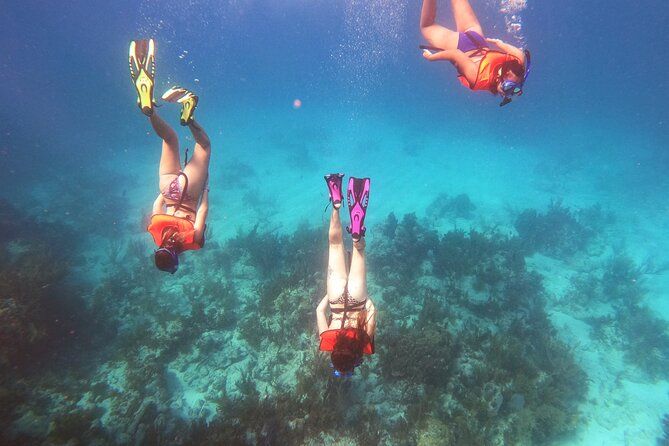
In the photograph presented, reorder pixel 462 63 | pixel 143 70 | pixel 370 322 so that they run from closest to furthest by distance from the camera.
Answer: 1. pixel 462 63
2. pixel 370 322
3. pixel 143 70

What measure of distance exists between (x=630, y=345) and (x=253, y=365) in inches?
461

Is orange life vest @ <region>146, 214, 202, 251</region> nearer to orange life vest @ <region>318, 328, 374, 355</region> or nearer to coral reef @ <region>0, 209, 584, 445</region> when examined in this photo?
orange life vest @ <region>318, 328, 374, 355</region>

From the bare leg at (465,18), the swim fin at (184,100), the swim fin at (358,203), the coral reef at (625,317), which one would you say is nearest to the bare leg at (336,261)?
the swim fin at (358,203)

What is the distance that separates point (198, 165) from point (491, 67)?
424cm

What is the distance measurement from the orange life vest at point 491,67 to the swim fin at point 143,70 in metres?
4.38

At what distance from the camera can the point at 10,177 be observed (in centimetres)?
1822

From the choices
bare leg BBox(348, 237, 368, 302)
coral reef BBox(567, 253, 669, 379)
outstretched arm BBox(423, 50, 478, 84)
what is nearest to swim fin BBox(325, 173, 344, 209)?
bare leg BBox(348, 237, 368, 302)

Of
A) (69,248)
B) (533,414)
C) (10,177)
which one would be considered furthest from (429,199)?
(10,177)

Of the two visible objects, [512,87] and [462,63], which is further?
[462,63]

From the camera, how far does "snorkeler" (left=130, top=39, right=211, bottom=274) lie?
3.77 meters

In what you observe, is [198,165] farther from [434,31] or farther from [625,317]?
[625,317]

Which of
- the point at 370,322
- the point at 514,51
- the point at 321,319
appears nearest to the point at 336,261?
the point at 321,319

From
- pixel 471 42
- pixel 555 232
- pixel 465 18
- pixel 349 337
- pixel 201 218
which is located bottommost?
pixel 349 337

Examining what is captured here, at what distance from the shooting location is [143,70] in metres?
4.36
